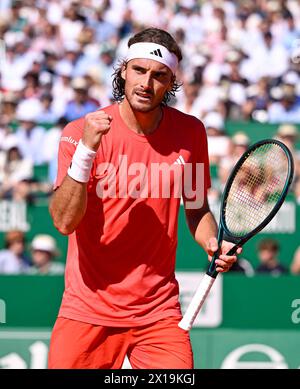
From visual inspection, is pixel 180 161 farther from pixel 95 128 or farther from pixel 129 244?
pixel 95 128

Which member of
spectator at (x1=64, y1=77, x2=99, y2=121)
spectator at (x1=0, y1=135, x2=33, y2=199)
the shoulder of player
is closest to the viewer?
the shoulder of player

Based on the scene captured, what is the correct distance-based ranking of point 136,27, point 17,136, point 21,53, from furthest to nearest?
point 136,27 → point 21,53 → point 17,136

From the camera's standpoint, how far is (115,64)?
15344 millimetres

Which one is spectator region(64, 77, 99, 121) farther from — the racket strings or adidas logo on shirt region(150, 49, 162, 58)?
adidas logo on shirt region(150, 49, 162, 58)

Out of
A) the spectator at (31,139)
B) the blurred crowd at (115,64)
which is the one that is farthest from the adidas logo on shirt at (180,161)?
the spectator at (31,139)

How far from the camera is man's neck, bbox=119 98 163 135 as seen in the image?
17.7ft

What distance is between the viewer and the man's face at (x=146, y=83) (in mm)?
5238

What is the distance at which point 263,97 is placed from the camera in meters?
15.5

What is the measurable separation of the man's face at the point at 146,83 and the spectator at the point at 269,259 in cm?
516

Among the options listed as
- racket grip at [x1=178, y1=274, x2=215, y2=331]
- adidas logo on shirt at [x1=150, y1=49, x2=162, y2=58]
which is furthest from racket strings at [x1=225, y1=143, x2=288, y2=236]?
adidas logo on shirt at [x1=150, y1=49, x2=162, y2=58]

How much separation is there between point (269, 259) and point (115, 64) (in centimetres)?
581
